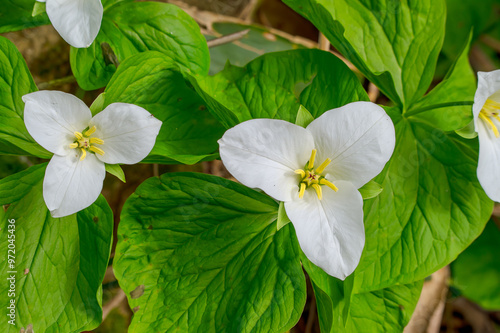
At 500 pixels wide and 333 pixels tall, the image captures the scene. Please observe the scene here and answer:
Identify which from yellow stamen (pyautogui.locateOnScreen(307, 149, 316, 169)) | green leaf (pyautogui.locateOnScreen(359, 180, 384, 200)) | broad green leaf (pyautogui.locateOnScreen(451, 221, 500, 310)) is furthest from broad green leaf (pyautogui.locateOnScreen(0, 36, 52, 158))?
broad green leaf (pyautogui.locateOnScreen(451, 221, 500, 310))

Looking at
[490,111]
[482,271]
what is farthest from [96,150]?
[482,271]

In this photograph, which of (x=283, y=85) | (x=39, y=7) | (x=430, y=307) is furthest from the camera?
(x=430, y=307)

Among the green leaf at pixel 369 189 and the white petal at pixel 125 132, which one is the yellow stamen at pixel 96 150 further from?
the green leaf at pixel 369 189

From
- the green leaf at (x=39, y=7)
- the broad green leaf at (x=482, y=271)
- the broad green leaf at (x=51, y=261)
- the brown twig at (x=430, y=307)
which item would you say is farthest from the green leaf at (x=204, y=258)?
the broad green leaf at (x=482, y=271)

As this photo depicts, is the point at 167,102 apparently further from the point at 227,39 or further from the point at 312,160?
the point at 227,39

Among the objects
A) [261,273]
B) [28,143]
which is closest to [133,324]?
[261,273]

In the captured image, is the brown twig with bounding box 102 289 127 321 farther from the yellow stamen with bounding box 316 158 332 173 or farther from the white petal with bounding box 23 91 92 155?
the yellow stamen with bounding box 316 158 332 173
